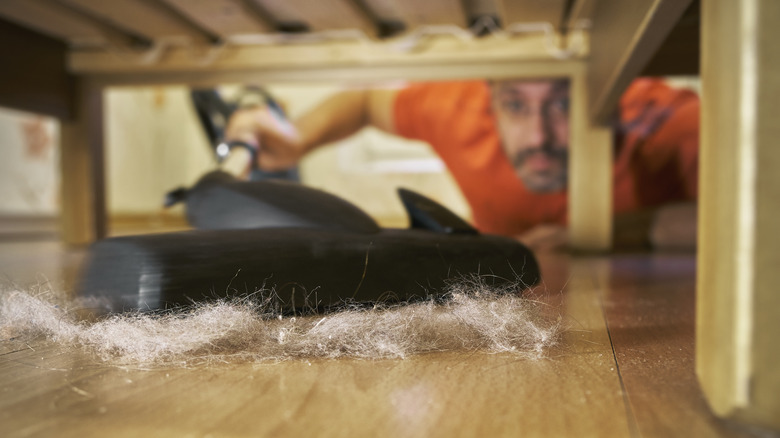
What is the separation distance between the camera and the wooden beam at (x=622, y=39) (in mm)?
824

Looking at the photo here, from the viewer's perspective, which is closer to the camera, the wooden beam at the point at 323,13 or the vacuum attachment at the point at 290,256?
the vacuum attachment at the point at 290,256

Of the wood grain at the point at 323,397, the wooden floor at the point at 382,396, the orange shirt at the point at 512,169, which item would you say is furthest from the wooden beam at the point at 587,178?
the wood grain at the point at 323,397

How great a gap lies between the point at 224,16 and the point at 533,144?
1.77 metres

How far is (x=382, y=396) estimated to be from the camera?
1.60ft

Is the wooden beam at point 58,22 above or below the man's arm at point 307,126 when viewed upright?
above

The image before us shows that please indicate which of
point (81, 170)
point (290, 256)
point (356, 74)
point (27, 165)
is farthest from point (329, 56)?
point (27, 165)

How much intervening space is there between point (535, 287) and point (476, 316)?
50 cm

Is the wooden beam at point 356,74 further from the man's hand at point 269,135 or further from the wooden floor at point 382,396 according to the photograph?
the wooden floor at point 382,396

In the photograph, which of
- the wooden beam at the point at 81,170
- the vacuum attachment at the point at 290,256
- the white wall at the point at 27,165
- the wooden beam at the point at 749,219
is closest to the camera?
the wooden beam at the point at 749,219

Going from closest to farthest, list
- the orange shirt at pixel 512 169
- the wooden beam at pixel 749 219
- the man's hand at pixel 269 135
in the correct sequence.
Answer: the wooden beam at pixel 749 219
the orange shirt at pixel 512 169
the man's hand at pixel 269 135

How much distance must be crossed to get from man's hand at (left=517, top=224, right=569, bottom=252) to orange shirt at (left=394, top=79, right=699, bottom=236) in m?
0.37

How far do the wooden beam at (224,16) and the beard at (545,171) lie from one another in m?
1.52

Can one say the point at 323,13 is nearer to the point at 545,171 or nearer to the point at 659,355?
the point at 545,171

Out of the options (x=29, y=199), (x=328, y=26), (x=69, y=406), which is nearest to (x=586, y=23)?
(x=328, y=26)
